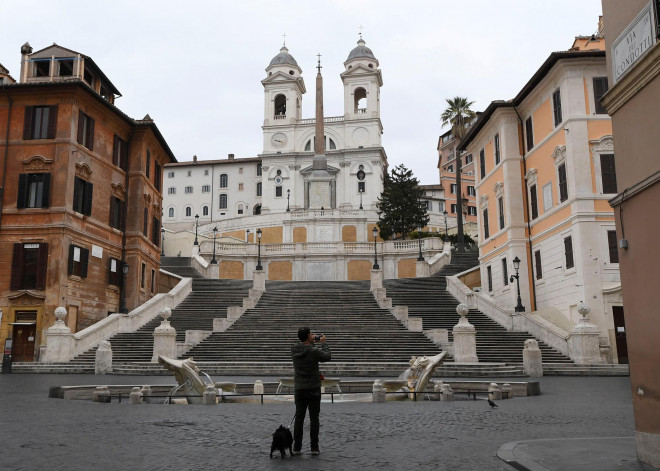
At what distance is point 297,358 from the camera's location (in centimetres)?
826

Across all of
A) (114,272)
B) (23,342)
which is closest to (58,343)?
(23,342)

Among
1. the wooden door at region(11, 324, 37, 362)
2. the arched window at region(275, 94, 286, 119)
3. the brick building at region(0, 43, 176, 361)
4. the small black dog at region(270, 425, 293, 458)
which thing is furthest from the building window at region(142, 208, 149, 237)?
the arched window at region(275, 94, 286, 119)

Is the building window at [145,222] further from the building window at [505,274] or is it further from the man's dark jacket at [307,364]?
the man's dark jacket at [307,364]

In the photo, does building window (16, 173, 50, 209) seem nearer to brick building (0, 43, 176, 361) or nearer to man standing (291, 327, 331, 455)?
brick building (0, 43, 176, 361)

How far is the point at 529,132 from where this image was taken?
116 feet

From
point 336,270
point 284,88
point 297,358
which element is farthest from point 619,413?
point 284,88

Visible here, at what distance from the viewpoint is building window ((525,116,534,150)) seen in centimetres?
3494

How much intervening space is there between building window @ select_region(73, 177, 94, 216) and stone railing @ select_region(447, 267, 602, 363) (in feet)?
67.8

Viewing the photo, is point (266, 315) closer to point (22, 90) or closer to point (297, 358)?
point (22, 90)

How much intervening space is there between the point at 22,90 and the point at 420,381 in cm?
2671

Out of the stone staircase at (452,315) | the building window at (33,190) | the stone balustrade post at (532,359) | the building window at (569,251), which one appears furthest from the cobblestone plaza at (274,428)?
the building window at (33,190)

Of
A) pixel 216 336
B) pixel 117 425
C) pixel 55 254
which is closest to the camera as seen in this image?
pixel 117 425

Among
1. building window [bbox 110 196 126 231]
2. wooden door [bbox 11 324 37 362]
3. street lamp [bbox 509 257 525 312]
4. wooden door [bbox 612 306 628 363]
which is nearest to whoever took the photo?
wooden door [bbox 612 306 628 363]

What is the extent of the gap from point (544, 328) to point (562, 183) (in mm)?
7408
